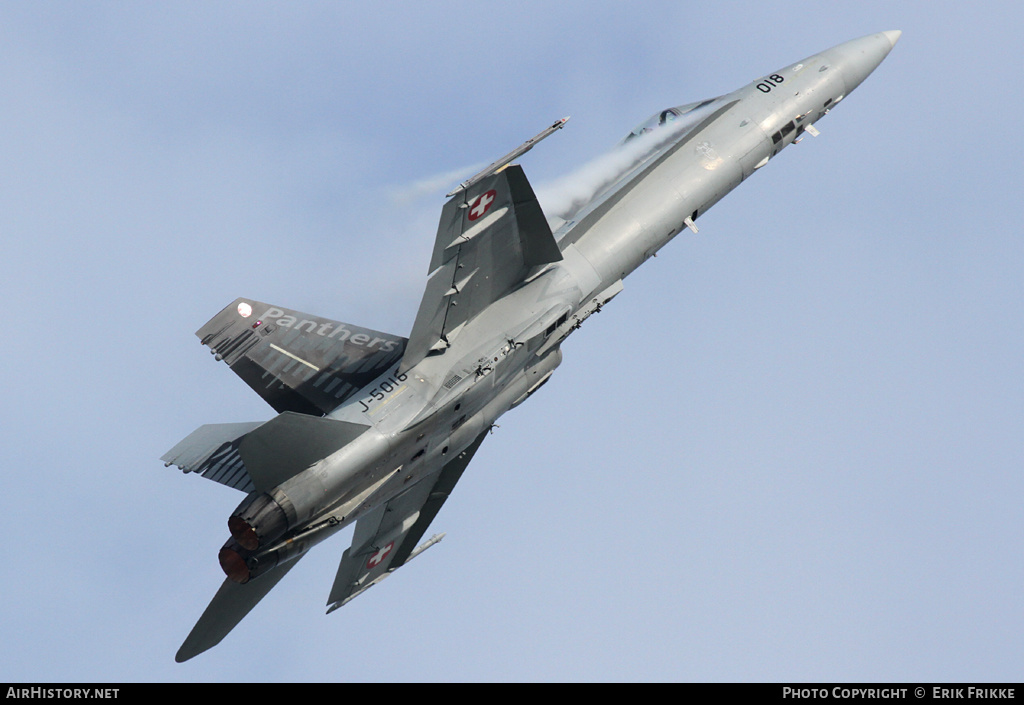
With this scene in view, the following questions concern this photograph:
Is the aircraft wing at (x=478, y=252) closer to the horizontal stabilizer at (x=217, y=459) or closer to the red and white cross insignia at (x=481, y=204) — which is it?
the red and white cross insignia at (x=481, y=204)

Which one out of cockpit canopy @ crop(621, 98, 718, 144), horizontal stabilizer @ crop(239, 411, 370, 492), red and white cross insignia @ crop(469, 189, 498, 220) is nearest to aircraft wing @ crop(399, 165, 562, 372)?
red and white cross insignia @ crop(469, 189, 498, 220)

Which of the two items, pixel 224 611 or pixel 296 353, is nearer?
pixel 296 353

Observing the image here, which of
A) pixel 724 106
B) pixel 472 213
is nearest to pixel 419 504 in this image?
pixel 472 213

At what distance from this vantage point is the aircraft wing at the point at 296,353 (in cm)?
2683

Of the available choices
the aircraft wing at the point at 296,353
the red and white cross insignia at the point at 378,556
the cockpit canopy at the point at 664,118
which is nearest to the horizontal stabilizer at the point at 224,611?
the red and white cross insignia at the point at 378,556

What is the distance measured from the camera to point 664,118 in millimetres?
32281

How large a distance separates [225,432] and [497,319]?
554 cm

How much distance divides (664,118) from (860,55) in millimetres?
4983

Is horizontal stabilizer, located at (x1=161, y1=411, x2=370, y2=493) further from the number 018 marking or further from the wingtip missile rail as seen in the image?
the number 018 marking

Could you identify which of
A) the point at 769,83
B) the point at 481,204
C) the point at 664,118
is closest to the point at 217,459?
the point at 481,204

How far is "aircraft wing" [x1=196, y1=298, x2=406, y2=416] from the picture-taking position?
26828mm

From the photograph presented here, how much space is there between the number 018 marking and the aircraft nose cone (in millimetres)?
1597

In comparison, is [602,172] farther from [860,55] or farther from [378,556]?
[378,556]
